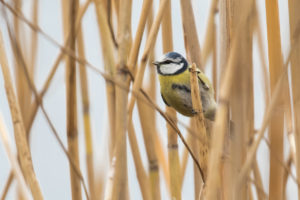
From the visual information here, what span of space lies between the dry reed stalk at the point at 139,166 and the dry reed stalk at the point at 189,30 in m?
0.23

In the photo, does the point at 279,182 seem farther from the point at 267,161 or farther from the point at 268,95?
the point at 268,95

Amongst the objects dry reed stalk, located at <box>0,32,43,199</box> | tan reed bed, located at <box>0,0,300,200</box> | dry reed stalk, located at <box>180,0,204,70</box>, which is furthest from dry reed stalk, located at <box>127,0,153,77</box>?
dry reed stalk, located at <box>0,32,43,199</box>

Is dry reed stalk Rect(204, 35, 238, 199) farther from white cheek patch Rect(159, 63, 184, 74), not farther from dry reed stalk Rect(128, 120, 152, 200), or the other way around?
white cheek patch Rect(159, 63, 184, 74)

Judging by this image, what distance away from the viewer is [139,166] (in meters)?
1.08

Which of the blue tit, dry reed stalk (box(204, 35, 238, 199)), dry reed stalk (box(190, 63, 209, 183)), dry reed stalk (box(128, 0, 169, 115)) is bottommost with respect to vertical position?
dry reed stalk (box(204, 35, 238, 199))

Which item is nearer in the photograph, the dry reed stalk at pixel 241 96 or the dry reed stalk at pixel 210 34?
the dry reed stalk at pixel 241 96

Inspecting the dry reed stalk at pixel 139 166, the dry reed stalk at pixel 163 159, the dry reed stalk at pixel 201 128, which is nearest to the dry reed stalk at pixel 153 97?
the dry reed stalk at pixel 163 159

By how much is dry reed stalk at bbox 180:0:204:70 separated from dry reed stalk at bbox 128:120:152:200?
0.23m

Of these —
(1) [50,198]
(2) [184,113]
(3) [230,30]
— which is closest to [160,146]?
(2) [184,113]

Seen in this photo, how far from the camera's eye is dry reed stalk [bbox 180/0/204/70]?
90 centimetres

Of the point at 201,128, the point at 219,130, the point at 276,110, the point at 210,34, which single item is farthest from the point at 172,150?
the point at 219,130

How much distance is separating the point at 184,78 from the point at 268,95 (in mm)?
381

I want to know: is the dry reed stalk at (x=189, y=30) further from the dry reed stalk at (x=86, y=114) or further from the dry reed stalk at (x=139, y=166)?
the dry reed stalk at (x=86, y=114)

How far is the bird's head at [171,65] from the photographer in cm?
120
